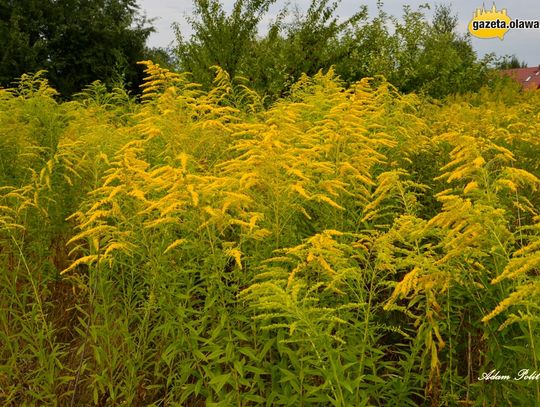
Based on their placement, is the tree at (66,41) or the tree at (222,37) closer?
the tree at (222,37)

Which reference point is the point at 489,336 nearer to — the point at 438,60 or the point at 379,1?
the point at 438,60

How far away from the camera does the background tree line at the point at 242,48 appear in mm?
11008

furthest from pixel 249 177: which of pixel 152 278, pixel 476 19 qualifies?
pixel 476 19

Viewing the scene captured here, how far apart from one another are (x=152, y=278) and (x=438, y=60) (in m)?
12.5

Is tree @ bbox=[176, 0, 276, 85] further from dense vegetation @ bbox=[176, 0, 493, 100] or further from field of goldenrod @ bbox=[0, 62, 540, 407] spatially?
field of goldenrod @ bbox=[0, 62, 540, 407]

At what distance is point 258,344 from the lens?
2773 millimetres

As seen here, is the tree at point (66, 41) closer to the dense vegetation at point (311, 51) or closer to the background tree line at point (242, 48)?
the background tree line at point (242, 48)

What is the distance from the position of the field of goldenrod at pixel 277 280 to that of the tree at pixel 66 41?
50.1 feet
